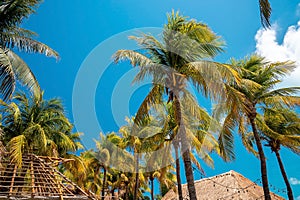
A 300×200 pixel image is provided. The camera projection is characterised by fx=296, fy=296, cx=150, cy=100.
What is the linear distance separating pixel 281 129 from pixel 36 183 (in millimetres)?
11760

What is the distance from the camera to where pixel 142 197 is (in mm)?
35656

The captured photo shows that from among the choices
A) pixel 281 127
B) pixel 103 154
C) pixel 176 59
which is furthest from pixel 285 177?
pixel 103 154

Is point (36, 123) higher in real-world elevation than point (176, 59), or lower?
higher

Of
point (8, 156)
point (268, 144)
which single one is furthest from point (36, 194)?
point (268, 144)

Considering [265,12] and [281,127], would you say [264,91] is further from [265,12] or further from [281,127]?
[265,12]

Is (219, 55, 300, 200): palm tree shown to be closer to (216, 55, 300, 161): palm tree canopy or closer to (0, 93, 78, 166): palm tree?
(216, 55, 300, 161): palm tree canopy

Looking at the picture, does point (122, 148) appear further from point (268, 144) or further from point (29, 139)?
point (268, 144)

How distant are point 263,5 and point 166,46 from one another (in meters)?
6.31

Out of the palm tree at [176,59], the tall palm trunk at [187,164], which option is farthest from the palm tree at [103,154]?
the tall palm trunk at [187,164]

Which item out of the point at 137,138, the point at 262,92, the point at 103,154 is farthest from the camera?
the point at 103,154

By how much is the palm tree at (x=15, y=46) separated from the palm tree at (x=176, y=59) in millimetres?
2848

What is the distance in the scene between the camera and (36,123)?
1578 centimetres

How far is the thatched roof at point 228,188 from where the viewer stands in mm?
19516

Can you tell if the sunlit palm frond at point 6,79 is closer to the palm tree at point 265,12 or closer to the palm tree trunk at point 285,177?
the palm tree at point 265,12
